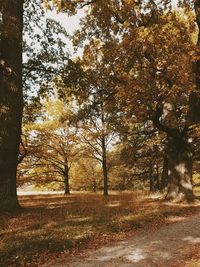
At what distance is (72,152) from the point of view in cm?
3675

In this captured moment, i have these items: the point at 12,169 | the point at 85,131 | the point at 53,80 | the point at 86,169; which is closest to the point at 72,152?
the point at 85,131

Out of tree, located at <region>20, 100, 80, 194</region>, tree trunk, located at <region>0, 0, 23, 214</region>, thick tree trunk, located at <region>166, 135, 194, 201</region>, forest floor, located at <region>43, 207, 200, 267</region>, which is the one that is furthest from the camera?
tree, located at <region>20, 100, 80, 194</region>

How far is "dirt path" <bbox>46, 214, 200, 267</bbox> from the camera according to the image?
8734 mm

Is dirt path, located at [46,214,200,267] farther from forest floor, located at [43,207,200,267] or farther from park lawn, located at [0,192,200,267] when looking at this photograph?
park lawn, located at [0,192,200,267]

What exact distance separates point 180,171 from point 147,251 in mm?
13512

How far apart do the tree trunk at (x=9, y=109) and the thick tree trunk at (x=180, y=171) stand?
1004 cm

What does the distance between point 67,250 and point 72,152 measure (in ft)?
87.9

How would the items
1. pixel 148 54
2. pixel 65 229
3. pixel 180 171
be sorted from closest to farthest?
pixel 65 229
pixel 148 54
pixel 180 171

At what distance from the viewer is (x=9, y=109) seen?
54.7 feet

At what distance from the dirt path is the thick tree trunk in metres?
9.56

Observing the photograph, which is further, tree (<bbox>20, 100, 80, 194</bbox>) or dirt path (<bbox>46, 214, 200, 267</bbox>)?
tree (<bbox>20, 100, 80, 194</bbox>)

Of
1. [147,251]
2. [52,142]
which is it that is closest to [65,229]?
[147,251]

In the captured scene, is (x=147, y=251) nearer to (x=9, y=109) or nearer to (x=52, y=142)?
(x=9, y=109)

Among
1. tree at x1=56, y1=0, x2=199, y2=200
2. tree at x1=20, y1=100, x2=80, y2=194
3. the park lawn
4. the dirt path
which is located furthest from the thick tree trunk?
tree at x1=20, y1=100, x2=80, y2=194
